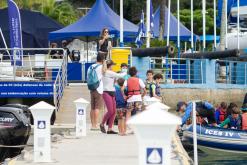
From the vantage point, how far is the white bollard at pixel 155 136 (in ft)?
25.0

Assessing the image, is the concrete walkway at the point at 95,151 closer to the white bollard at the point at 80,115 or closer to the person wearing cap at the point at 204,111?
the white bollard at the point at 80,115

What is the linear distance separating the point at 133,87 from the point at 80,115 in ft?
4.67

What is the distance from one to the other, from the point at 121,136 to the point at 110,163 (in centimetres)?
531

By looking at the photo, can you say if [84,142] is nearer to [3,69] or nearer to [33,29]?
[3,69]

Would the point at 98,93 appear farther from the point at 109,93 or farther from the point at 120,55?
the point at 120,55

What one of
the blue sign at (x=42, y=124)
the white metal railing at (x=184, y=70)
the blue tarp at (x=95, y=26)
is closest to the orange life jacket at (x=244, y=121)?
the blue sign at (x=42, y=124)

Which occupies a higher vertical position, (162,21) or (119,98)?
(162,21)

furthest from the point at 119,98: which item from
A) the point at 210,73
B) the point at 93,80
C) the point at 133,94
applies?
the point at 210,73

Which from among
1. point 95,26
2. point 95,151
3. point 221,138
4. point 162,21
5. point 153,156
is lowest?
point 221,138

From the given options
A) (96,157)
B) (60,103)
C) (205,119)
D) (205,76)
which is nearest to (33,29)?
→ (205,76)

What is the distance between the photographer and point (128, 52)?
92.7 feet

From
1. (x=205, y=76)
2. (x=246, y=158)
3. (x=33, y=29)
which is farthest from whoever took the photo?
(x=33, y=29)

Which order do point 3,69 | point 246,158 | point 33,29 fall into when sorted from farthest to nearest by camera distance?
point 33,29
point 3,69
point 246,158

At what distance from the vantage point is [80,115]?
18.4 metres
